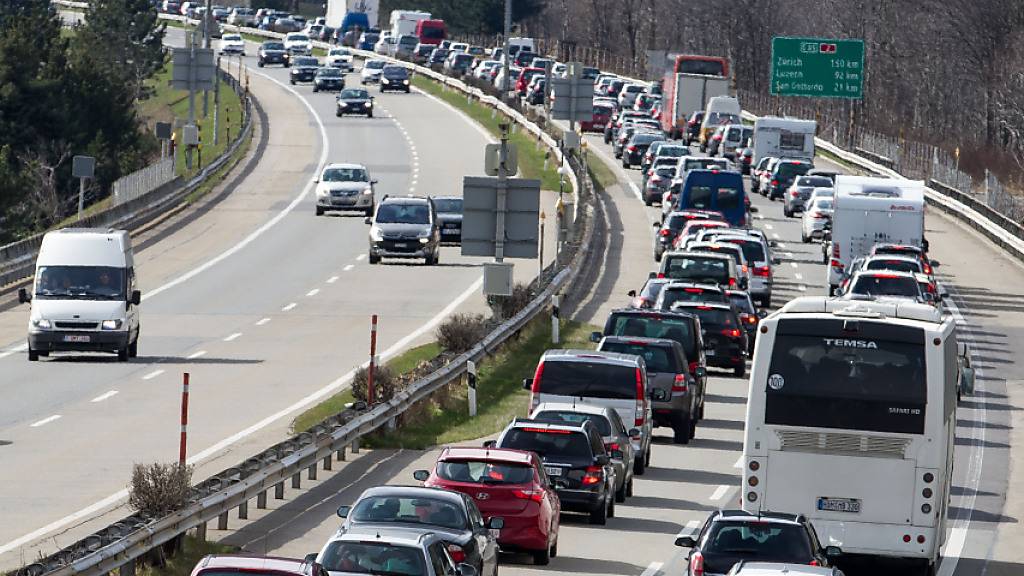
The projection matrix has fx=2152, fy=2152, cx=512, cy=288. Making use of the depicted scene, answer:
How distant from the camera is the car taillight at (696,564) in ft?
57.5

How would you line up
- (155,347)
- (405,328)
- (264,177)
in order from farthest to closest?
(264,177) → (405,328) → (155,347)

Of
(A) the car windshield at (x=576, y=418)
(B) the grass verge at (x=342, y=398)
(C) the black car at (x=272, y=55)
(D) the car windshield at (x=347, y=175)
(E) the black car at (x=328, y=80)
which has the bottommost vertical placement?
(B) the grass verge at (x=342, y=398)

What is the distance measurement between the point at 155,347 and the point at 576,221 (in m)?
23.6

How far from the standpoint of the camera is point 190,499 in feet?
66.4

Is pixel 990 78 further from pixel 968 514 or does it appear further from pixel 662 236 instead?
pixel 968 514

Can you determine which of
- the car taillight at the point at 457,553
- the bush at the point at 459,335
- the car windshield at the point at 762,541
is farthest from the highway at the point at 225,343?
the car windshield at the point at 762,541

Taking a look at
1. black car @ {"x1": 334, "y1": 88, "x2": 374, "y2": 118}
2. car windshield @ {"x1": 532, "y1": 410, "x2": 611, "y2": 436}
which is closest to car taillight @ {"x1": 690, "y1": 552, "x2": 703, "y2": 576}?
car windshield @ {"x1": 532, "y1": 410, "x2": 611, "y2": 436}

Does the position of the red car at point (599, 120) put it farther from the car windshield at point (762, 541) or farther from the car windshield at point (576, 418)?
the car windshield at point (762, 541)

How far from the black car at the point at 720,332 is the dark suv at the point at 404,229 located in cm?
1725

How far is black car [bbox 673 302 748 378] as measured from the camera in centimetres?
3925

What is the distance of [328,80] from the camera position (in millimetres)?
118188

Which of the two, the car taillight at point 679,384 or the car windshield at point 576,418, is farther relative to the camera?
the car taillight at point 679,384

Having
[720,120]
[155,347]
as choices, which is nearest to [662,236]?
[155,347]

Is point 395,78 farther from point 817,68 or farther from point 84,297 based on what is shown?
point 84,297
